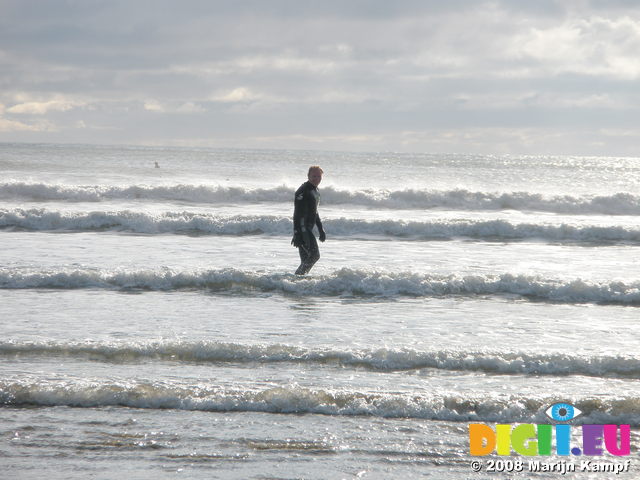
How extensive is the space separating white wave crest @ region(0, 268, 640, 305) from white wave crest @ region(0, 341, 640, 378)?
3.92 metres

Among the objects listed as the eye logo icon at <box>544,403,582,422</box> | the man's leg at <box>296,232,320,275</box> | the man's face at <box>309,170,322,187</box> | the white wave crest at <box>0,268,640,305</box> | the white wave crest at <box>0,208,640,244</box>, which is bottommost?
the eye logo icon at <box>544,403,582,422</box>

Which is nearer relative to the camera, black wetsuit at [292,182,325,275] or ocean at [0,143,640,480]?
ocean at [0,143,640,480]

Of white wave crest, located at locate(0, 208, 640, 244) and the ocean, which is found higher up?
white wave crest, located at locate(0, 208, 640, 244)

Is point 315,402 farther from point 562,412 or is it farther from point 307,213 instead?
point 307,213

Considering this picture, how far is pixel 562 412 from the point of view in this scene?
18.3 feet

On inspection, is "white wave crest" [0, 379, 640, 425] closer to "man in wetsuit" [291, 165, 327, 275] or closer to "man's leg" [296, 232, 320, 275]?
"man in wetsuit" [291, 165, 327, 275]

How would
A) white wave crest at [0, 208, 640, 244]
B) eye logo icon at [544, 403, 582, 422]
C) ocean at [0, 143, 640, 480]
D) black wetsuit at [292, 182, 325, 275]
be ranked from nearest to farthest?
ocean at [0, 143, 640, 480] < eye logo icon at [544, 403, 582, 422] < black wetsuit at [292, 182, 325, 275] < white wave crest at [0, 208, 640, 244]

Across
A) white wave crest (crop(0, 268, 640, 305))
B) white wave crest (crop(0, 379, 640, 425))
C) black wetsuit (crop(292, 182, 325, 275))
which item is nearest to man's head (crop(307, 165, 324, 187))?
black wetsuit (crop(292, 182, 325, 275))

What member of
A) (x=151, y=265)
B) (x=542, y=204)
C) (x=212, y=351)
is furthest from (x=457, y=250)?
(x=542, y=204)

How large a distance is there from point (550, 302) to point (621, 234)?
10.5 meters

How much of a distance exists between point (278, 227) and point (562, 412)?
47.3 feet

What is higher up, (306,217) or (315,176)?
(315,176)

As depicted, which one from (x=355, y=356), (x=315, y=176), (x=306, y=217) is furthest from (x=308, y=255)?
(x=355, y=356)

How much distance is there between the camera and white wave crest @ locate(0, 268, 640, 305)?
11000 millimetres
